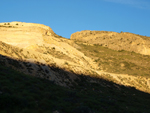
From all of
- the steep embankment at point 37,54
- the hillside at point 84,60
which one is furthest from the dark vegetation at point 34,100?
the steep embankment at point 37,54

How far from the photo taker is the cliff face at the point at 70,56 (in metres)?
25.5

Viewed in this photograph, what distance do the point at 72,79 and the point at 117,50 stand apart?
3708 centimetres

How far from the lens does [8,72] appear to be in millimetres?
18344

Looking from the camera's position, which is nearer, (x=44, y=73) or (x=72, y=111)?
(x=72, y=111)

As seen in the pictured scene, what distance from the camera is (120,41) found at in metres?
67.5

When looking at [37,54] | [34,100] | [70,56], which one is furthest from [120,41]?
[34,100]

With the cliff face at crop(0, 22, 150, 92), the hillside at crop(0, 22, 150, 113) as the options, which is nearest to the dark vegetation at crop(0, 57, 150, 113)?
the hillside at crop(0, 22, 150, 113)

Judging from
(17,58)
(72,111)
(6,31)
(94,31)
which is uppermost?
(94,31)

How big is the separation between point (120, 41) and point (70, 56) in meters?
31.7

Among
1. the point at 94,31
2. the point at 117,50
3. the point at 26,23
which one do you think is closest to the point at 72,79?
the point at 26,23

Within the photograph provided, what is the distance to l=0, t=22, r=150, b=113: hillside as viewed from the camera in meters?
24.6

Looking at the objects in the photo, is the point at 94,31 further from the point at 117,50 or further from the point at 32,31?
the point at 32,31

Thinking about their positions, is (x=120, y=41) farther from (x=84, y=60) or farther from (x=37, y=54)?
(x=37, y=54)

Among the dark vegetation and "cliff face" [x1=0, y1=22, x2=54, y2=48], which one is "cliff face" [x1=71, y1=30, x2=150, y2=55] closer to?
"cliff face" [x1=0, y1=22, x2=54, y2=48]
